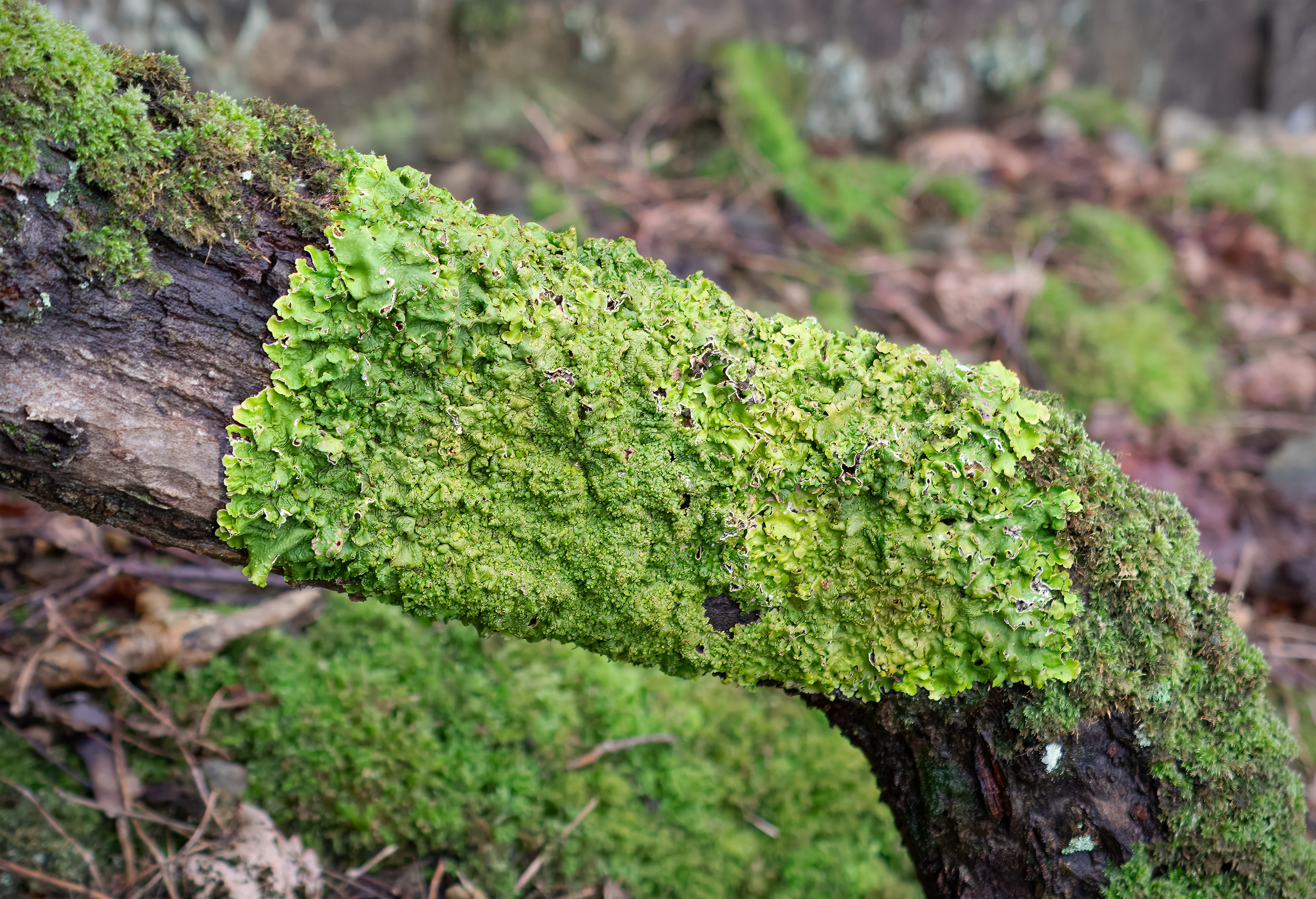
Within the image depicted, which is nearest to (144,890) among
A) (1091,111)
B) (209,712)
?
(209,712)

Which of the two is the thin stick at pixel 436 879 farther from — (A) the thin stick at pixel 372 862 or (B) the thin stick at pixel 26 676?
(B) the thin stick at pixel 26 676

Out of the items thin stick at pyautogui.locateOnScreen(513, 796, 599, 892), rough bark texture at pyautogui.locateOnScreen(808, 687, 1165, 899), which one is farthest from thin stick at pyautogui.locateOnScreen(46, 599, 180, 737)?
rough bark texture at pyautogui.locateOnScreen(808, 687, 1165, 899)

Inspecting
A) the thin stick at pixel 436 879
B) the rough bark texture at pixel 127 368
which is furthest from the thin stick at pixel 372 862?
the rough bark texture at pixel 127 368

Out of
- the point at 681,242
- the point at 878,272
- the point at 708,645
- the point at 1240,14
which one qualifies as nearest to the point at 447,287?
the point at 708,645

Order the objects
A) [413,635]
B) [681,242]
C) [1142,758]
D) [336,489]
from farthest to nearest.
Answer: [681,242], [413,635], [1142,758], [336,489]

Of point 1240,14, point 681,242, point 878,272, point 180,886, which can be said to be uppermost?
point 1240,14

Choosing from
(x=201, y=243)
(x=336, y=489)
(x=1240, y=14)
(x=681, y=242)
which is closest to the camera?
(x=201, y=243)

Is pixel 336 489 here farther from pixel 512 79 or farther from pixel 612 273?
pixel 512 79
